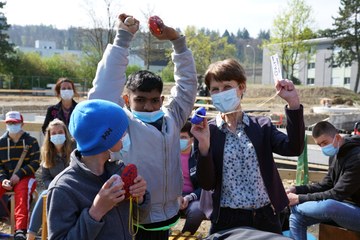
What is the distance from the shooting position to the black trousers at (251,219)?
2344mm

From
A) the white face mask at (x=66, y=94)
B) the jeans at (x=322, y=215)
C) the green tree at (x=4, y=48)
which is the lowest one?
the jeans at (x=322, y=215)

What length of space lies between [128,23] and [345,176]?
226 centimetres

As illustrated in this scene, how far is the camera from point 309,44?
3719cm

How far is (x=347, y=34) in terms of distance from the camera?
137 feet

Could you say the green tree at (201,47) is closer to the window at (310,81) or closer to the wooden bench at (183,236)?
the window at (310,81)

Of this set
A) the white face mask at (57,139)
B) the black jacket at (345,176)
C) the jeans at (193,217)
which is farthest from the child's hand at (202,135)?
the white face mask at (57,139)

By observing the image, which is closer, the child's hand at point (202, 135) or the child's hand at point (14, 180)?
the child's hand at point (202, 135)

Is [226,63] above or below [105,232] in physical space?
above

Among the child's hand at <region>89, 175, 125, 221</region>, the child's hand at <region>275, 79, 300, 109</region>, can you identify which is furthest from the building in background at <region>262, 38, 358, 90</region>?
the child's hand at <region>89, 175, 125, 221</region>

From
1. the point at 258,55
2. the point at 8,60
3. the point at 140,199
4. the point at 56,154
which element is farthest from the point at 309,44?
the point at 258,55

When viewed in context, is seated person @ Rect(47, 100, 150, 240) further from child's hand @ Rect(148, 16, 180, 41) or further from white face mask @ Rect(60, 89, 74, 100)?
white face mask @ Rect(60, 89, 74, 100)

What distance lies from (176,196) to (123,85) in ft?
2.34

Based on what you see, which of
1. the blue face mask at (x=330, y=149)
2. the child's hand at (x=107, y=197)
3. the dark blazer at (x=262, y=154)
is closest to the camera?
the child's hand at (x=107, y=197)

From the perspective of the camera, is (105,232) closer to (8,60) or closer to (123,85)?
(123,85)
